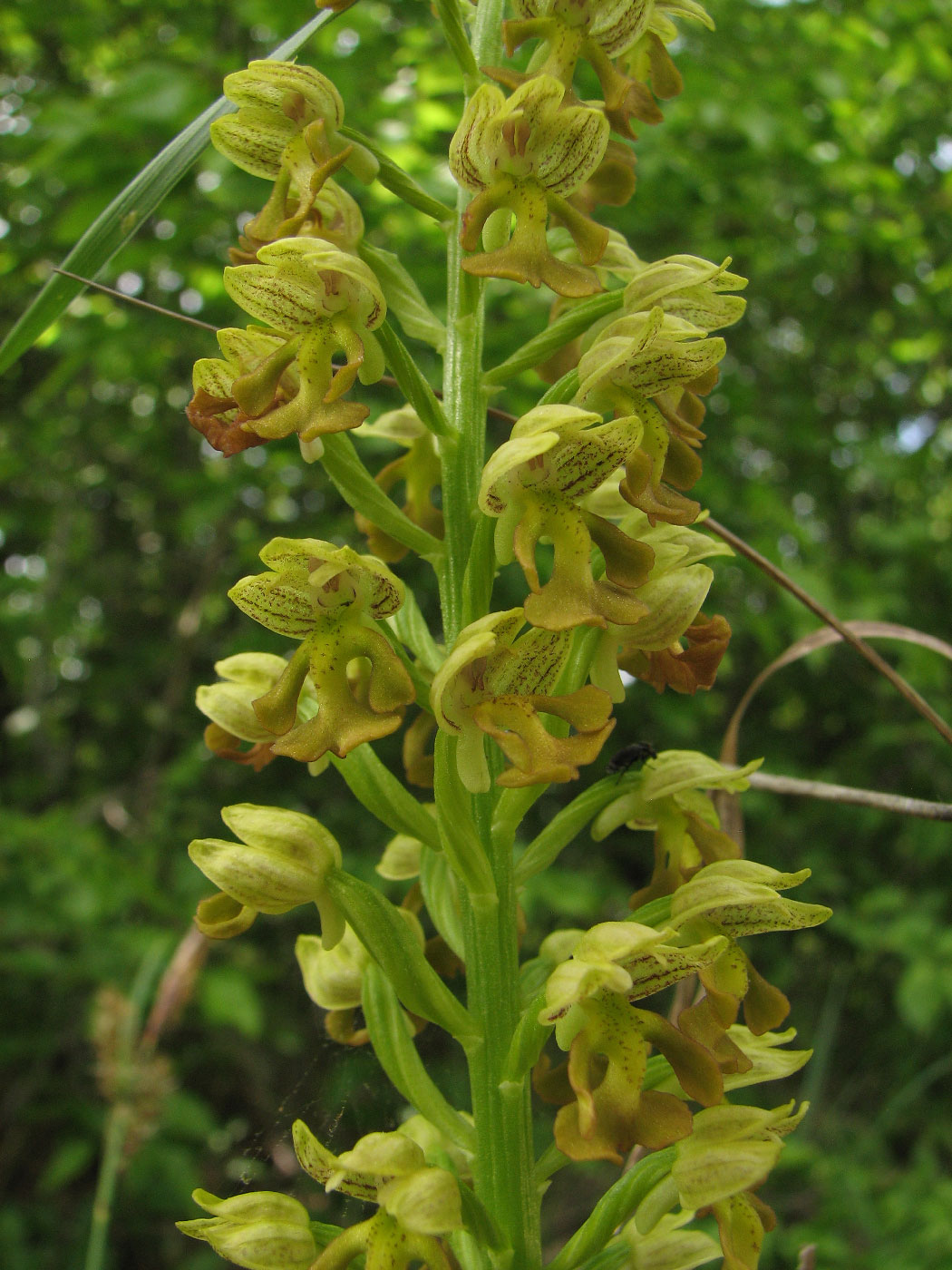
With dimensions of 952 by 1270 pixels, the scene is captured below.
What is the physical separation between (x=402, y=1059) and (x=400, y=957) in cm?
17

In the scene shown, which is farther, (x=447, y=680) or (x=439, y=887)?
(x=439, y=887)

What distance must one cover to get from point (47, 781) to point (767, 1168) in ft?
16.5

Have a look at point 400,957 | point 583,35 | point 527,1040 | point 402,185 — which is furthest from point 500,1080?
point 583,35

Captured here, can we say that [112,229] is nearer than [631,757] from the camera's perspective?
Yes

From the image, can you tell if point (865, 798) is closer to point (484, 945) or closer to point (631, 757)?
point (631, 757)

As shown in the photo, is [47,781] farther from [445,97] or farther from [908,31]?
[908,31]

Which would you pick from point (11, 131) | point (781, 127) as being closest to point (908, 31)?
point (781, 127)

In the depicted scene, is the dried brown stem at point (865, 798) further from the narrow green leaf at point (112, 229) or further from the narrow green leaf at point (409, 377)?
the narrow green leaf at point (112, 229)

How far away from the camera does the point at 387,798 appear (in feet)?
4.64

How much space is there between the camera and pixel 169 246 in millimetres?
3430

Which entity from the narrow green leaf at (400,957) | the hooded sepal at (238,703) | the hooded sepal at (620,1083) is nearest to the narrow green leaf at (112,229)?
the hooded sepal at (238,703)

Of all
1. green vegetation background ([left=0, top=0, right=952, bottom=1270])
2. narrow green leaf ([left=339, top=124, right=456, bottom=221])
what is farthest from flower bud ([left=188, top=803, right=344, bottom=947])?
green vegetation background ([left=0, top=0, right=952, bottom=1270])

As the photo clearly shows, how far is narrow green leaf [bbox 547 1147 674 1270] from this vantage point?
1.33m

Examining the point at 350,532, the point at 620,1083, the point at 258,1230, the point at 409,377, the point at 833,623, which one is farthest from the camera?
the point at 350,532
